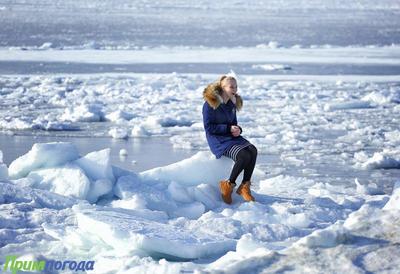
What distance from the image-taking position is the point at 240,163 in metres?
5.61

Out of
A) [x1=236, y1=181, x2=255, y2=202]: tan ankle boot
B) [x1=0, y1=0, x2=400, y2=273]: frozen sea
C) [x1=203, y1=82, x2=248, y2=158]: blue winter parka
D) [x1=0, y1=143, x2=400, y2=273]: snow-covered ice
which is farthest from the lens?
[x1=203, y1=82, x2=248, y2=158]: blue winter parka

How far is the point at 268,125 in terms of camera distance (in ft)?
35.3

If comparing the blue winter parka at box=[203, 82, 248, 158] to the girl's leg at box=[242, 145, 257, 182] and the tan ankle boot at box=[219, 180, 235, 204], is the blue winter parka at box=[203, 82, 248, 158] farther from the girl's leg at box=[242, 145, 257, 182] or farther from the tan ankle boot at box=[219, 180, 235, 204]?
the tan ankle boot at box=[219, 180, 235, 204]

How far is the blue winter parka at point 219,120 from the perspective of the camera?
18.6ft

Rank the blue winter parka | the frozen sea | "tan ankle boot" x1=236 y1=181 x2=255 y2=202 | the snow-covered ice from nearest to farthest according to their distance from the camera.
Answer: the snow-covered ice
the frozen sea
"tan ankle boot" x1=236 y1=181 x2=255 y2=202
the blue winter parka

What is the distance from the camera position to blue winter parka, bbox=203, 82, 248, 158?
566cm

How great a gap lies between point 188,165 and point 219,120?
425 millimetres

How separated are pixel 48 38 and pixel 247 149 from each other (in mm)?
26482

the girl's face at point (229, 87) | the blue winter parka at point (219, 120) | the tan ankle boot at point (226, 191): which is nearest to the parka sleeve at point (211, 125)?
the blue winter parka at point (219, 120)

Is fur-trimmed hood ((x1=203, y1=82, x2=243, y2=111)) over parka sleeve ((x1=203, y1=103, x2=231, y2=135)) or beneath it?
over

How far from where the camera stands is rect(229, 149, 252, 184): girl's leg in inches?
220

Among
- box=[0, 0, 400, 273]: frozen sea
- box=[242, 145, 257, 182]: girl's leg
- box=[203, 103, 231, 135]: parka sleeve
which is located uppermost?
box=[203, 103, 231, 135]: parka sleeve

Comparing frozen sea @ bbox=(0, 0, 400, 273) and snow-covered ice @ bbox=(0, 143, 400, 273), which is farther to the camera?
frozen sea @ bbox=(0, 0, 400, 273)

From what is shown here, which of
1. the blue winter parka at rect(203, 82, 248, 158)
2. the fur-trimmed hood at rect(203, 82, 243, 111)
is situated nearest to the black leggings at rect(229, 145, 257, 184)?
the blue winter parka at rect(203, 82, 248, 158)
